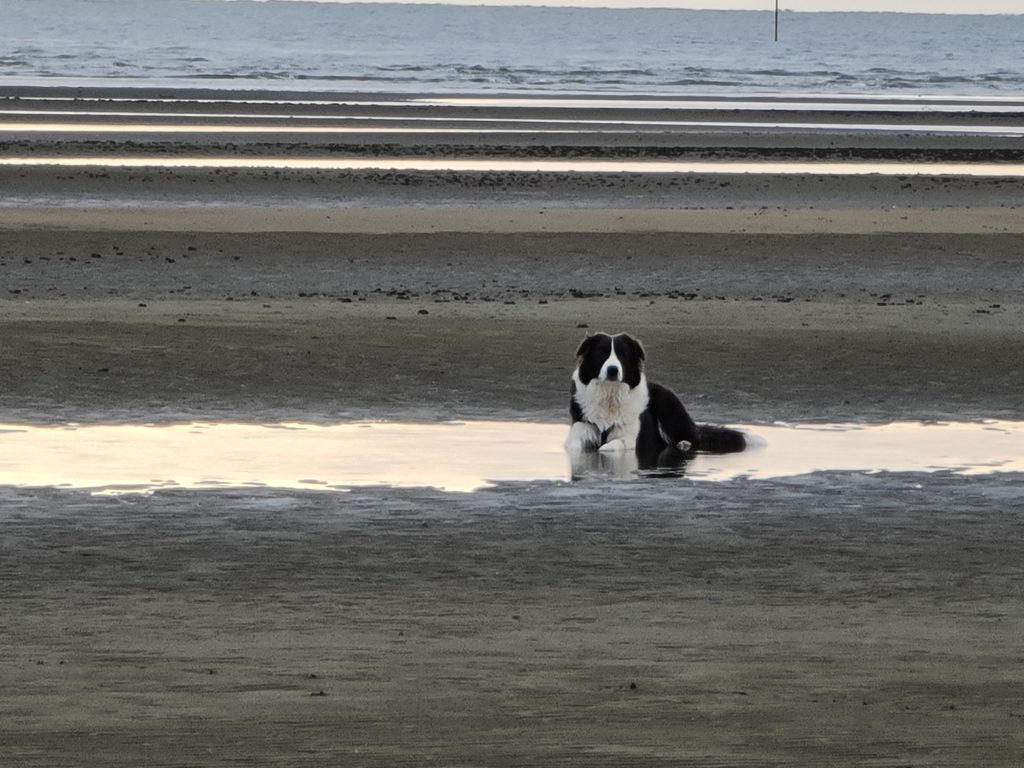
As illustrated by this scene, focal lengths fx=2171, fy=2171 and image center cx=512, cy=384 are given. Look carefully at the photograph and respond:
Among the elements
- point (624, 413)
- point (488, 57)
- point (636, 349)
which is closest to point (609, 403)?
point (624, 413)

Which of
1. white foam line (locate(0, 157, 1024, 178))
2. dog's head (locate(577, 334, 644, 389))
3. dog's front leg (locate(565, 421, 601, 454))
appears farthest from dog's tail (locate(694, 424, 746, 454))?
white foam line (locate(0, 157, 1024, 178))

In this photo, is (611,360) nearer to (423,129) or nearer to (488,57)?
(423,129)

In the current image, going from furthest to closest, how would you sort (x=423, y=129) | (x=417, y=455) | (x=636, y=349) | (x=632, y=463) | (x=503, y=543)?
(x=423, y=129)
(x=636, y=349)
(x=417, y=455)
(x=632, y=463)
(x=503, y=543)

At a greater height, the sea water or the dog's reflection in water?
the dog's reflection in water

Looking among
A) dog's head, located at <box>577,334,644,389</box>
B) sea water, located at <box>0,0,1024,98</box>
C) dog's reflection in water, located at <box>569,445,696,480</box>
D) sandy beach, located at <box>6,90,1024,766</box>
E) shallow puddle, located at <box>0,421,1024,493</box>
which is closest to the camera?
sandy beach, located at <box>6,90,1024,766</box>

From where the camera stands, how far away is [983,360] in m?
15.5

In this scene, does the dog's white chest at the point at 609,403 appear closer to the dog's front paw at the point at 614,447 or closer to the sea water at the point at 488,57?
the dog's front paw at the point at 614,447

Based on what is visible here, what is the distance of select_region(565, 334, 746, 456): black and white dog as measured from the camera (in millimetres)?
11391

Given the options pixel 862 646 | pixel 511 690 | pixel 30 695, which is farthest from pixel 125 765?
pixel 862 646

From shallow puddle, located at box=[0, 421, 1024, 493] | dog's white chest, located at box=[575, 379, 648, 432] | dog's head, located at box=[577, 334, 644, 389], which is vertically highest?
dog's head, located at box=[577, 334, 644, 389]

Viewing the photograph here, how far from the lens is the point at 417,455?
11.4m

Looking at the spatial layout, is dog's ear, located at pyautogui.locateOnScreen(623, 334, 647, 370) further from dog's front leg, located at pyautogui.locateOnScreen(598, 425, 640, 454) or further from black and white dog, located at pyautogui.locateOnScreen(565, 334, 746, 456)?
dog's front leg, located at pyautogui.locateOnScreen(598, 425, 640, 454)

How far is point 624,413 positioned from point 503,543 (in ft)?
8.19

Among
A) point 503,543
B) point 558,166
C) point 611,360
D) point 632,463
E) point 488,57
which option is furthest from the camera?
point 488,57
